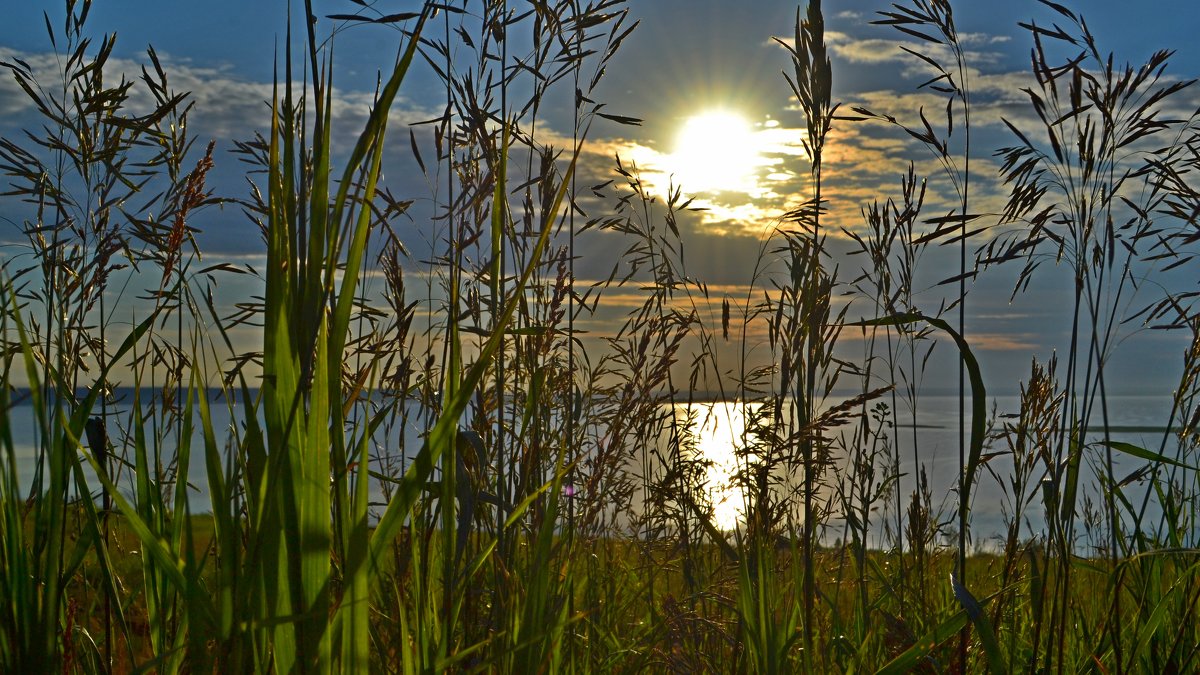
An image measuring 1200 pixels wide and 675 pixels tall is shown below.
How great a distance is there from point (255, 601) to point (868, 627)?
5.05 feet

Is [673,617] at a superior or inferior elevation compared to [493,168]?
inferior

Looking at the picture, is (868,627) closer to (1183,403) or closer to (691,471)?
(691,471)

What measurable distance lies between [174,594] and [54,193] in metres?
1.48

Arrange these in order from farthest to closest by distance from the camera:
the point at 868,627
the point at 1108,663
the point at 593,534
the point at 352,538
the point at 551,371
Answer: the point at 593,534 < the point at 551,371 < the point at 1108,663 < the point at 868,627 < the point at 352,538

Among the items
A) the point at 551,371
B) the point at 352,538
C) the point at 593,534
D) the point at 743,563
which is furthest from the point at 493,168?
the point at 593,534

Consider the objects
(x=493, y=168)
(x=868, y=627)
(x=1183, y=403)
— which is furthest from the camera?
(x=1183, y=403)

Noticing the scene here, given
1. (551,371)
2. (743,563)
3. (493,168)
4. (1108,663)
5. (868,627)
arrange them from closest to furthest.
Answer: (743,563) → (493,168) → (868,627) → (1108,663) → (551,371)

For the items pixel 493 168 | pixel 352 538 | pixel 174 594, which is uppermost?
A: pixel 493 168

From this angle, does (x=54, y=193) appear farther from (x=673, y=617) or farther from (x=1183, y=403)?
(x=1183, y=403)

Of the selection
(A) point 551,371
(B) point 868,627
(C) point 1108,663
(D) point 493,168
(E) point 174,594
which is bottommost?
(C) point 1108,663

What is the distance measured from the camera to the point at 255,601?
0.90m

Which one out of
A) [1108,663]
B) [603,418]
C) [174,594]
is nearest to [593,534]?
[603,418]

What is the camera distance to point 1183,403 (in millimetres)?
2338

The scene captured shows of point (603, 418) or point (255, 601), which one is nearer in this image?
point (255, 601)
